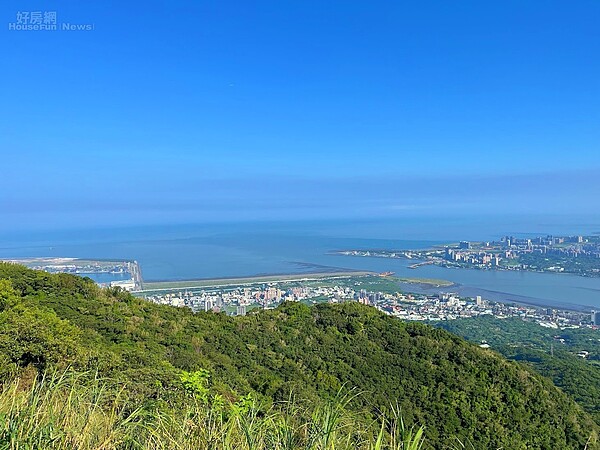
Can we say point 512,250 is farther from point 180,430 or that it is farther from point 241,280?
point 180,430

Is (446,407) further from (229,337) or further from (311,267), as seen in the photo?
(311,267)

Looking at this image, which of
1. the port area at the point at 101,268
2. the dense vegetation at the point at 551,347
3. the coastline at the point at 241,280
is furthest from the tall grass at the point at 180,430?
the coastline at the point at 241,280

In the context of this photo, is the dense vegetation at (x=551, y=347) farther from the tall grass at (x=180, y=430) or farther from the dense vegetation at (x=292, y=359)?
the tall grass at (x=180, y=430)

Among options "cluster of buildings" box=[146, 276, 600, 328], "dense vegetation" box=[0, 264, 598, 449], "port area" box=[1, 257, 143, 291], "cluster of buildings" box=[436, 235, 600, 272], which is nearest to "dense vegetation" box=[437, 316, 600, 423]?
"cluster of buildings" box=[146, 276, 600, 328]

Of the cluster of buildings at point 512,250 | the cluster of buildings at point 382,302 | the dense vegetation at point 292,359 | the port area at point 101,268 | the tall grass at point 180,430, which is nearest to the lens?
the tall grass at point 180,430

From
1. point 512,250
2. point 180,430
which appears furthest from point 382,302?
point 512,250

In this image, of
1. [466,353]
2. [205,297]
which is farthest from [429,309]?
[466,353]
